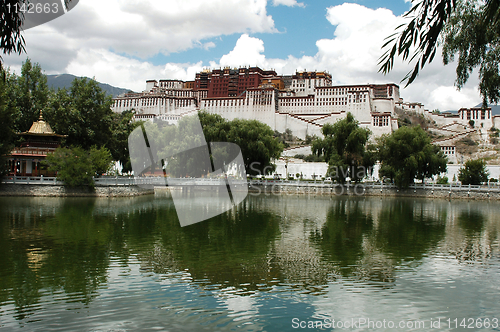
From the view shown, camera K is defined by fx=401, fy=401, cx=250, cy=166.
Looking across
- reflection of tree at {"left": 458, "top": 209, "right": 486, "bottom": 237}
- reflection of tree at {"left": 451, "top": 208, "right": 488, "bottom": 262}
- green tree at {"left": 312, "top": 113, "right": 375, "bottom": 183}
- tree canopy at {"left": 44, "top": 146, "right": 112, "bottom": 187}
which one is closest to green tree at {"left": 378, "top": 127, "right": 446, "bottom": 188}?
green tree at {"left": 312, "top": 113, "right": 375, "bottom": 183}

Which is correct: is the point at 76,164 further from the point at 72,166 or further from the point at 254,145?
the point at 254,145

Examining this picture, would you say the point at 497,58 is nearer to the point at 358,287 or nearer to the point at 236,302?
the point at 358,287

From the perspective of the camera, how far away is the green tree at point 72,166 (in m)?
28.0

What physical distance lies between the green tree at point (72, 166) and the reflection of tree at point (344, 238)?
17.5 m

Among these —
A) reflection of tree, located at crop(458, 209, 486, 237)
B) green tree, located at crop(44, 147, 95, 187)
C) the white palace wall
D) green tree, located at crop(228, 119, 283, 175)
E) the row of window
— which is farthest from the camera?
the white palace wall

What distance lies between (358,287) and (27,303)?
602cm

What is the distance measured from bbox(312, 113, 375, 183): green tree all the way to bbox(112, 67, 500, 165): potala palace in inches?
1268

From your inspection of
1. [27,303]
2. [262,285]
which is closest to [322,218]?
[262,285]

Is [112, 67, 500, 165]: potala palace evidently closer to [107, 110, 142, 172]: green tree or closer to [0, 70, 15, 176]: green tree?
[107, 110, 142, 172]: green tree

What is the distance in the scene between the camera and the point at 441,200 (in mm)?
33469

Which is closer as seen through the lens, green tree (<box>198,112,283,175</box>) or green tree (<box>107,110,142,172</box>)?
green tree (<box>107,110,142,172</box>)

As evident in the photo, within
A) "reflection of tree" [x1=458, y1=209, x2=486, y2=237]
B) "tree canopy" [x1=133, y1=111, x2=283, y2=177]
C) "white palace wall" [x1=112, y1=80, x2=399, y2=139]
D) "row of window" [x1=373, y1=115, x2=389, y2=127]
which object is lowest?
"reflection of tree" [x1=458, y1=209, x2=486, y2=237]

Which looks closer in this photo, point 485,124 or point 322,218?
point 322,218

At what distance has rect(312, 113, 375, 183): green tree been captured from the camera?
117 ft
